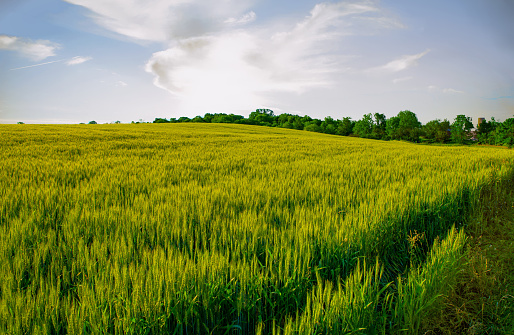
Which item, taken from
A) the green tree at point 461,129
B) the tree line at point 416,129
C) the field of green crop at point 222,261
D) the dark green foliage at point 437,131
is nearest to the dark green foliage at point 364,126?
the tree line at point 416,129

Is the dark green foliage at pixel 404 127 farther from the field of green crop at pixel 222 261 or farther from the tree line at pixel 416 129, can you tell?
the field of green crop at pixel 222 261

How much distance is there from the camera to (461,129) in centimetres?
7619

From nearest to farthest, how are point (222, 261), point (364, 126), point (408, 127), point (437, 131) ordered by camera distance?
point (222, 261), point (437, 131), point (408, 127), point (364, 126)

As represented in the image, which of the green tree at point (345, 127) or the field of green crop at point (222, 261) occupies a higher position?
the green tree at point (345, 127)

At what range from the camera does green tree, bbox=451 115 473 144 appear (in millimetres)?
74525

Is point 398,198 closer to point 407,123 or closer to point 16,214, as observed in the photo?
point 16,214

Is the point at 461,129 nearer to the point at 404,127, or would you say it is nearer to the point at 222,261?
the point at 404,127

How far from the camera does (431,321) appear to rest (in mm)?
1767

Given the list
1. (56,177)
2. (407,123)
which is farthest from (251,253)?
(407,123)

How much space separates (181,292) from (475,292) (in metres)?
2.75

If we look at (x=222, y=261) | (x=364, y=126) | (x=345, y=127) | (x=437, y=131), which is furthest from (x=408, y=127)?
(x=222, y=261)

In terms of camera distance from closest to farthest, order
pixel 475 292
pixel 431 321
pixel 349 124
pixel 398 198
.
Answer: pixel 431 321 < pixel 475 292 < pixel 398 198 < pixel 349 124

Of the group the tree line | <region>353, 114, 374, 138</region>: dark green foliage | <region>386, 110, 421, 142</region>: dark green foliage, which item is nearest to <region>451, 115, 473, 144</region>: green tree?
the tree line

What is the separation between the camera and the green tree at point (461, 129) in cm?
7453
